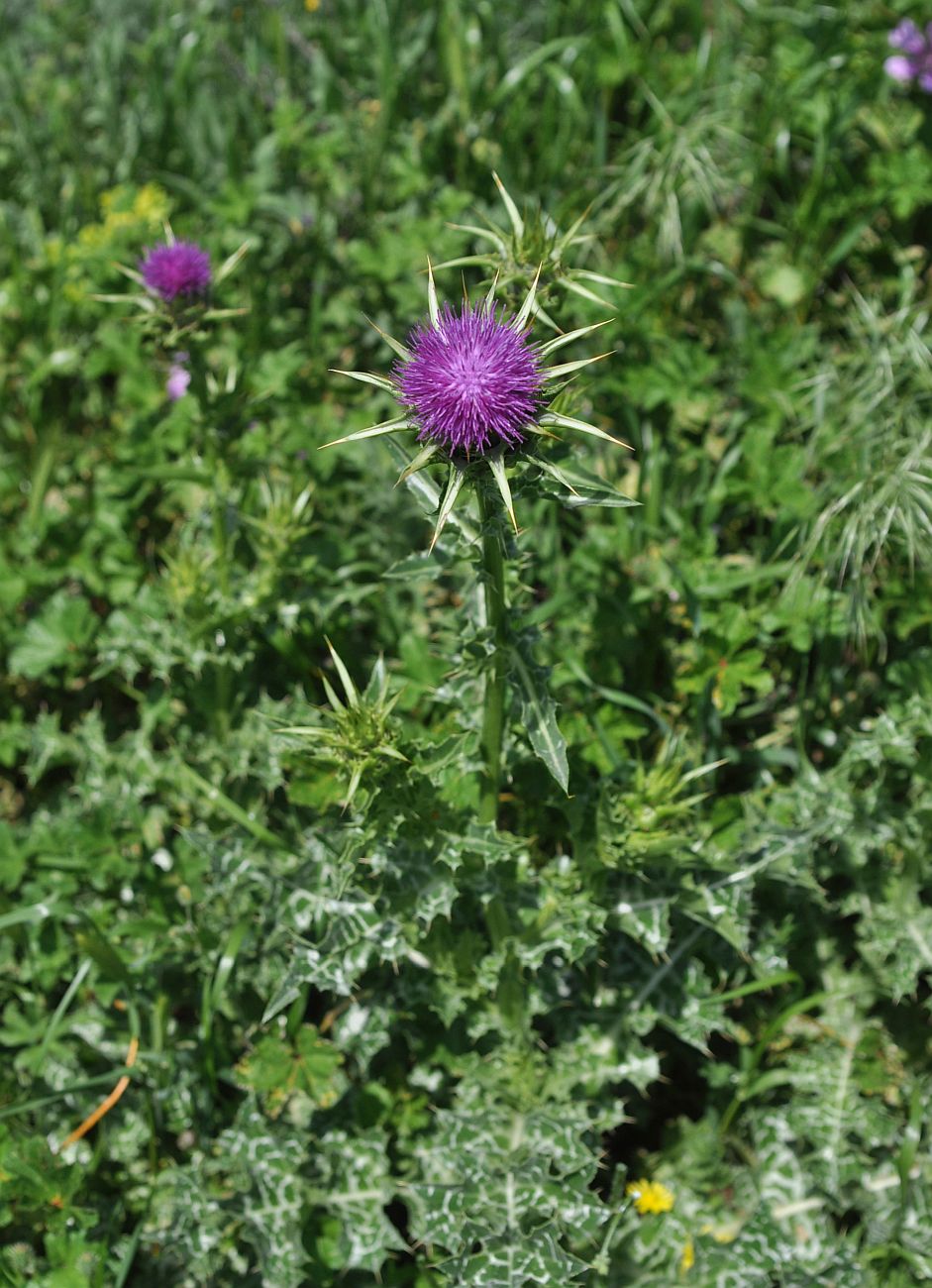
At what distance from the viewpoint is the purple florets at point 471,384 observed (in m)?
2.28

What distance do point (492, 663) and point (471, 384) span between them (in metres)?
0.73

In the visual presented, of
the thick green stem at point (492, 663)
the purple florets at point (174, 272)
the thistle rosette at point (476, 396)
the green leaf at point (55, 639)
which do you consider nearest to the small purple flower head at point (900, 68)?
the purple florets at point (174, 272)

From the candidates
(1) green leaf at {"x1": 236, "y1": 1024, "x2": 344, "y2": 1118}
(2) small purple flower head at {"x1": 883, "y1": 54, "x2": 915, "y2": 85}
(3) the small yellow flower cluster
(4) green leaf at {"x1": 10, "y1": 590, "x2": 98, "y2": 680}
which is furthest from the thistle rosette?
(2) small purple flower head at {"x1": 883, "y1": 54, "x2": 915, "y2": 85}

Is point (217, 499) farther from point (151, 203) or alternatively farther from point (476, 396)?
point (151, 203)

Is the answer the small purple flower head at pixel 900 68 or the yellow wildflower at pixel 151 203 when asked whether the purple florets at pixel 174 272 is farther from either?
the small purple flower head at pixel 900 68

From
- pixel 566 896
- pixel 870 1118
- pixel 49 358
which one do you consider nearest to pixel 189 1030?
pixel 566 896

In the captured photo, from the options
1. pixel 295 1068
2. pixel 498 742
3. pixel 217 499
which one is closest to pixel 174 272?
pixel 217 499

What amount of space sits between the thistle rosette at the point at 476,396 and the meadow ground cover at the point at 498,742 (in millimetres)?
12

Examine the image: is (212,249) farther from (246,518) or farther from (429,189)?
(246,518)

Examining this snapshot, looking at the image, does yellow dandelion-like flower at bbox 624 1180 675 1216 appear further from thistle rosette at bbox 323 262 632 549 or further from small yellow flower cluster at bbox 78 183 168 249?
small yellow flower cluster at bbox 78 183 168 249

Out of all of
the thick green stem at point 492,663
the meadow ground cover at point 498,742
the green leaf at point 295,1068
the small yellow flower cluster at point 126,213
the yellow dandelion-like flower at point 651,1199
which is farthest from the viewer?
the small yellow flower cluster at point 126,213

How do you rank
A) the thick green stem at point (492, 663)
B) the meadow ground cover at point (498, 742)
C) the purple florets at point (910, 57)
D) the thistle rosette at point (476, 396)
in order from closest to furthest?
the thistle rosette at point (476, 396) → the thick green stem at point (492, 663) → the meadow ground cover at point (498, 742) → the purple florets at point (910, 57)

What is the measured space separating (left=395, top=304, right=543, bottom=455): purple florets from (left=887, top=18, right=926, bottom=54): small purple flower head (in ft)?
12.6

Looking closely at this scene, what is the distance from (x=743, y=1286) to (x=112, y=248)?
463cm
